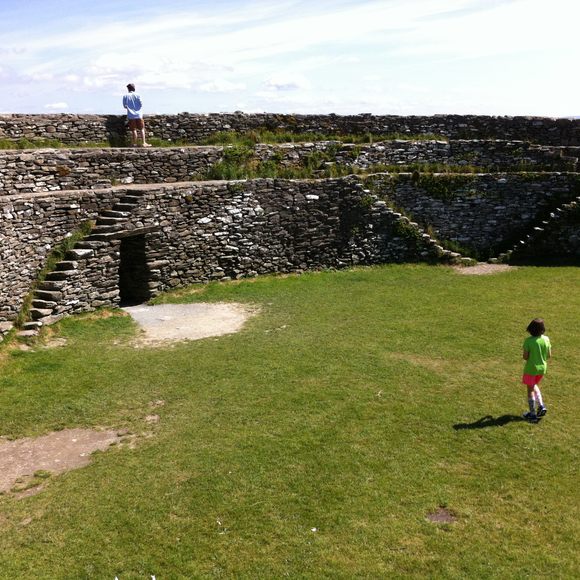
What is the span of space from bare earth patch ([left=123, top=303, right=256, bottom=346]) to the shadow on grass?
247 inches

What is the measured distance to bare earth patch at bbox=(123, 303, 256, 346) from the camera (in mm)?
13789

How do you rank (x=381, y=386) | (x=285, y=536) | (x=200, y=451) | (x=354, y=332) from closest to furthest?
(x=285, y=536), (x=200, y=451), (x=381, y=386), (x=354, y=332)

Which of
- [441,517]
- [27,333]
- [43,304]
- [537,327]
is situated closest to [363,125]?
[43,304]

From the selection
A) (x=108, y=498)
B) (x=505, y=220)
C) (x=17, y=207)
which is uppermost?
(x=17, y=207)

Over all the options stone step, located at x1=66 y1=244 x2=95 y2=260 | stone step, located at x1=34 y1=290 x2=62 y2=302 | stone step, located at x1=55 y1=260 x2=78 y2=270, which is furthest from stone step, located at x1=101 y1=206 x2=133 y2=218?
stone step, located at x1=34 y1=290 x2=62 y2=302

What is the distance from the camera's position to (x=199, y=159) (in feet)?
64.4

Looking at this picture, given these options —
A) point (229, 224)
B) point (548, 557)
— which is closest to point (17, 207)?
point (229, 224)

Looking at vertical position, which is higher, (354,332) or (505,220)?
(505,220)

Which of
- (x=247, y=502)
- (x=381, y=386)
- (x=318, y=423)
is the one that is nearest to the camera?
(x=247, y=502)

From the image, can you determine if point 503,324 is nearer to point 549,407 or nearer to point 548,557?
point 549,407

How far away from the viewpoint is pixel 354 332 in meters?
13.6

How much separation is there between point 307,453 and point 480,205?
1516 cm

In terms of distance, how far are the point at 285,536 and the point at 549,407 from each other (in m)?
5.08

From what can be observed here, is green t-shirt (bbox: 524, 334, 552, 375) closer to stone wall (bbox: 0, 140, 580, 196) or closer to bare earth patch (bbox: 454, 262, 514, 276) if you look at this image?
bare earth patch (bbox: 454, 262, 514, 276)
